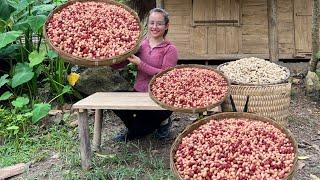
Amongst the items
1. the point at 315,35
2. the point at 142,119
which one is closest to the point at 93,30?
the point at 142,119

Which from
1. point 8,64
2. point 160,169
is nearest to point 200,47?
point 8,64

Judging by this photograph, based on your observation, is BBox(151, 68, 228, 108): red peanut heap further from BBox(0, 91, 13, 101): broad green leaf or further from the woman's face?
BBox(0, 91, 13, 101): broad green leaf

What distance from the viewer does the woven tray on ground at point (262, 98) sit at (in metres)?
4.87

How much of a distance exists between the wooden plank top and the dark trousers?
26 centimetres

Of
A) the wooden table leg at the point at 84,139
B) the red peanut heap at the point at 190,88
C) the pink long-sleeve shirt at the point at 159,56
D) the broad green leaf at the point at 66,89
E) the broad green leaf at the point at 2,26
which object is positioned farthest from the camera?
the broad green leaf at the point at 2,26

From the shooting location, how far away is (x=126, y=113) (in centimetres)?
495

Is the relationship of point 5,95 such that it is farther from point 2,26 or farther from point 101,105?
point 101,105

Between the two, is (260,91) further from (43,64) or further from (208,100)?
(43,64)

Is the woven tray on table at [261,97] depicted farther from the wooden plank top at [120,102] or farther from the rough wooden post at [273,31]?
the rough wooden post at [273,31]

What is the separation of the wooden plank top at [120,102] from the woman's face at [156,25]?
60cm

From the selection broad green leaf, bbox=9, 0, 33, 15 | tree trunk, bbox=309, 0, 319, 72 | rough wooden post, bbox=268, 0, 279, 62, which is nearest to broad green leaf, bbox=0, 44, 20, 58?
broad green leaf, bbox=9, 0, 33, 15

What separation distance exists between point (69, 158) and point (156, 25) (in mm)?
1549

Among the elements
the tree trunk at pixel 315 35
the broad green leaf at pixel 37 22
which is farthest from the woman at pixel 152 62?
the tree trunk at pixel 315 35

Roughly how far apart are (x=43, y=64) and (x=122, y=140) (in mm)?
1972
